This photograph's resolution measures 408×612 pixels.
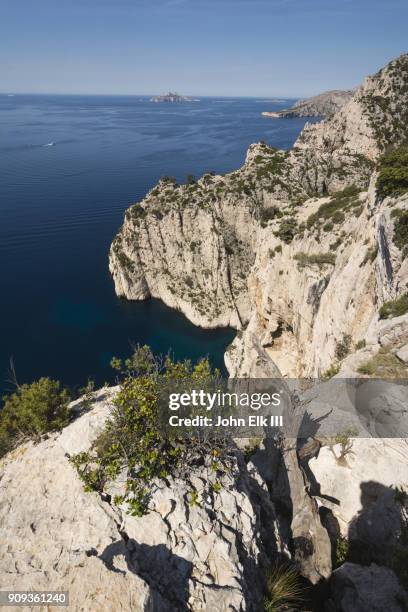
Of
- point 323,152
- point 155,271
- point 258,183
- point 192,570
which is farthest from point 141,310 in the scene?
point 192,570

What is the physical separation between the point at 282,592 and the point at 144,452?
4336mm

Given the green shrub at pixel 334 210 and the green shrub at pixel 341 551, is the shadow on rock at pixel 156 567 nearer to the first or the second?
the green shrub at pixel 341 551

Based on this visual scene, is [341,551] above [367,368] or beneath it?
beneath

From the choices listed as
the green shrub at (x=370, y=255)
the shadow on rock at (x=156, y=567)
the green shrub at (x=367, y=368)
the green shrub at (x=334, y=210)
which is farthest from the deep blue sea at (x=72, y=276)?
the green shrub at (x=334, y=210)

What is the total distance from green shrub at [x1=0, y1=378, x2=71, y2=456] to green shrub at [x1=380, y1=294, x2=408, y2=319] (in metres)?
14.7

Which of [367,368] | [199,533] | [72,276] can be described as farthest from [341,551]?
[72,276]

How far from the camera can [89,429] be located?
11.1 meters

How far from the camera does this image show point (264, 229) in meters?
40.4

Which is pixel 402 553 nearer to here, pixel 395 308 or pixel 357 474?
pixel 357 474

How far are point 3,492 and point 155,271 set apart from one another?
202 feet

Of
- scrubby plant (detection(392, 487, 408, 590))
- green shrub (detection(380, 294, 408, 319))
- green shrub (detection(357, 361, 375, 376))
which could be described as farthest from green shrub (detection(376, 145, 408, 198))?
scrubby plant (detection(392, 487, 408, 590))

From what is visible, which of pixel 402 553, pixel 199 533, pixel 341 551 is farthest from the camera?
pixel 341 551

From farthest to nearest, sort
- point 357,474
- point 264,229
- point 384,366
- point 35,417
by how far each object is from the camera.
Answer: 1. point 264,229
2. point 384,366
3. point 35,417
4. point 357,474

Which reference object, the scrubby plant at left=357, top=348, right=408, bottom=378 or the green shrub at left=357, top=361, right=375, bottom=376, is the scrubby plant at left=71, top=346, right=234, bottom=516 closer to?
the green shrub at left=357, top=361, right=375, bottom=376
